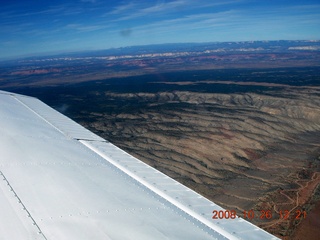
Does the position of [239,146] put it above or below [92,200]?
below

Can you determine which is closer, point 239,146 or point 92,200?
point 92,200

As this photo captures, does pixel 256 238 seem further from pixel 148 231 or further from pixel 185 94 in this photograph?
pixel 185 94
